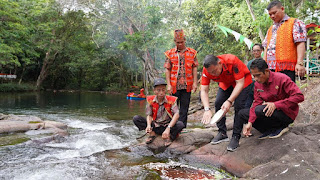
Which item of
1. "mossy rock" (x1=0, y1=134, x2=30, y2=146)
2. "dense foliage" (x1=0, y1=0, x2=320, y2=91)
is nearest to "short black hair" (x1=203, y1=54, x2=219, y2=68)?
"dense foliage" (x1=0, y1=0, x2=320, y2=91)

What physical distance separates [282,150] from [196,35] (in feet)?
43.6

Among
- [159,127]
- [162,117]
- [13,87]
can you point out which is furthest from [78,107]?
[13,87]

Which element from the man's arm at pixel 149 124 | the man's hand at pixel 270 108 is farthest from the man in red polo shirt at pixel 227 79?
the man's arm at pixel 149 124

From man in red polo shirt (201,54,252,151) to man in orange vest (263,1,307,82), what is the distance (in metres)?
0.55

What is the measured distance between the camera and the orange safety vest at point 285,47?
3.60m

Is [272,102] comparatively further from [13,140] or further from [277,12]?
[13,140]

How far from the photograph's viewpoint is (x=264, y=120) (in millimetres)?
3428

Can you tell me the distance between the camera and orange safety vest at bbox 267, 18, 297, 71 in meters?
3.60

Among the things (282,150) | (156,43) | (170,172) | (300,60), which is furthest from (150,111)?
(156,43)

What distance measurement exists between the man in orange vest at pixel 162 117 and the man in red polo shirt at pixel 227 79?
73cm

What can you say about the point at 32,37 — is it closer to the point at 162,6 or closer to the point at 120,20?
the point at 120,20

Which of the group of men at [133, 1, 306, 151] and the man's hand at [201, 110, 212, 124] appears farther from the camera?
the group of men at [133, 1, 306, 151]

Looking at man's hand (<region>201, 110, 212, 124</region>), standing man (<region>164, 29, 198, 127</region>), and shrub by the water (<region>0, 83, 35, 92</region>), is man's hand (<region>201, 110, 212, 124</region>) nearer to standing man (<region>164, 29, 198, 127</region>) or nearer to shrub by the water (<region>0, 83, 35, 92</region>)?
standing man (<region>164, 29, 198, 127</region>)

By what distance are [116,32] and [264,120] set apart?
20.7 m
